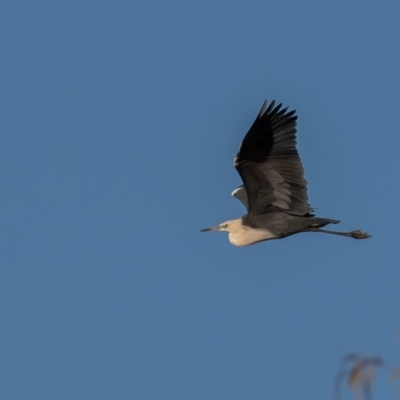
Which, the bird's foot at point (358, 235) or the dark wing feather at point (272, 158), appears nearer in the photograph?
the dark wing feather at point (272, 158)

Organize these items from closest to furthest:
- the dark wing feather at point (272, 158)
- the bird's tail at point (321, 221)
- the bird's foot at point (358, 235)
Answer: the dark wing feather at point (272, 158) → the bird's tail at point (321, 221) → the bird's foot at point (358, 235)

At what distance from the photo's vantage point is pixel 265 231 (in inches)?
531

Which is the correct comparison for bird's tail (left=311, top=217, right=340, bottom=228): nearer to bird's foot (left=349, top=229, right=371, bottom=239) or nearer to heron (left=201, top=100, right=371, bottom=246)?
heron (left=201, top=100, right=371, bottom=246)

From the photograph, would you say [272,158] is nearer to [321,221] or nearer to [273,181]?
[273,181]

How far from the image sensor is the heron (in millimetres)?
12367

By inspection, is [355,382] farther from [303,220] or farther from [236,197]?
[236,197]

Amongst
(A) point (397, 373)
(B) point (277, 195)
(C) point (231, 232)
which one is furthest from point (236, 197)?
(A) point (397, 373)

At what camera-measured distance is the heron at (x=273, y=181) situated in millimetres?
12367

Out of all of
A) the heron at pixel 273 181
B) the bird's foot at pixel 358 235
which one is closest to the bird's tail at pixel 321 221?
the heron at pixel 273 181

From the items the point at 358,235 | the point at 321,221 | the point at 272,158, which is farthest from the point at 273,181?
the point at 358,235

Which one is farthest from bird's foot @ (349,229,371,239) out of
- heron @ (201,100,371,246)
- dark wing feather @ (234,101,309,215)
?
dark wing feather @ (234,101,309,215)

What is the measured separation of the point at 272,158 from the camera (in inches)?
490

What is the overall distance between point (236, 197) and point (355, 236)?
7.69 feet

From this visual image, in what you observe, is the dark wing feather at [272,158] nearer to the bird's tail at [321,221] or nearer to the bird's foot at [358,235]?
the bird's tail at [321,221]
